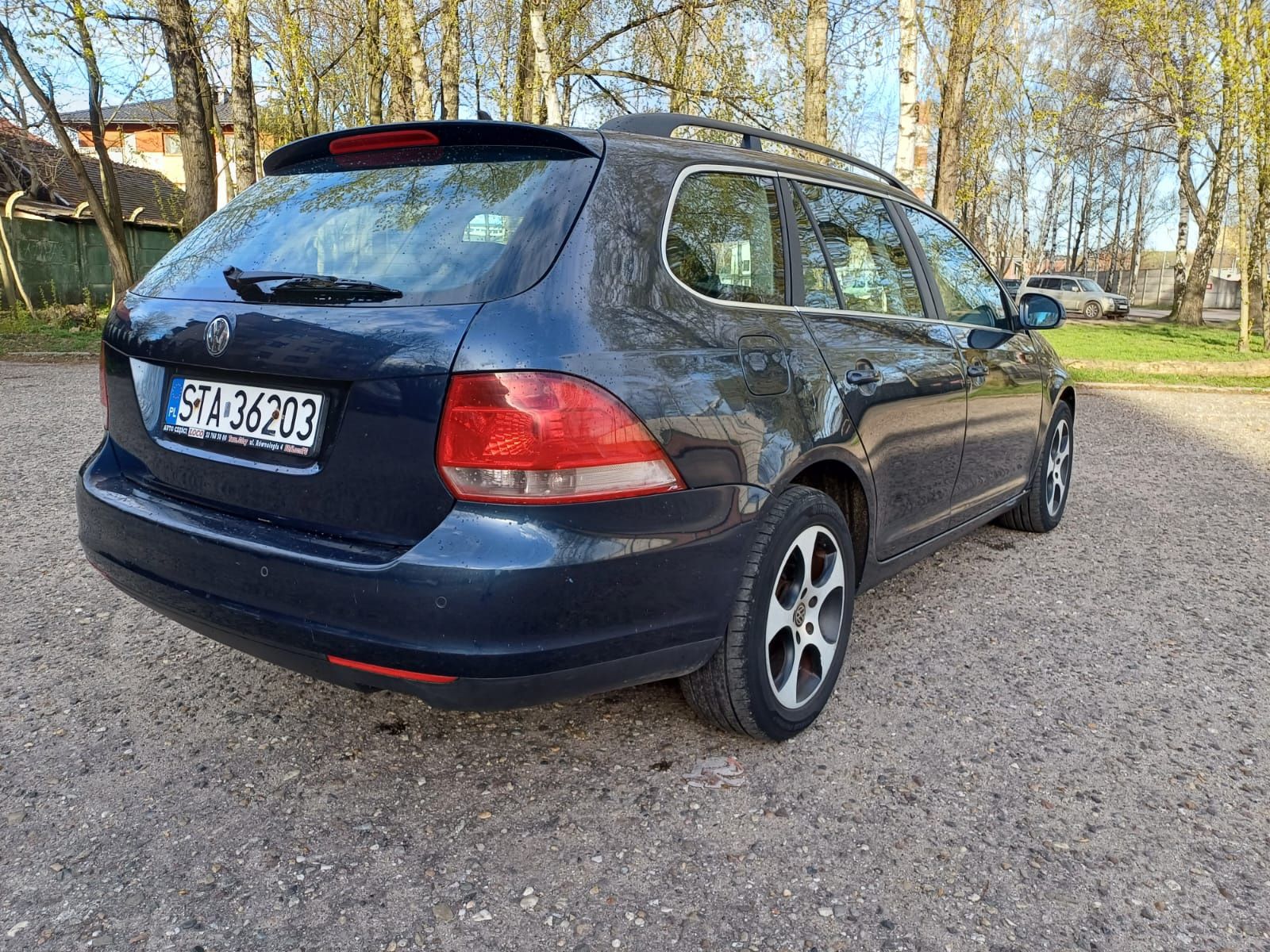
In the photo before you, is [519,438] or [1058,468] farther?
[1058,468]

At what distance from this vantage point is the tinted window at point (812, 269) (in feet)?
9.78

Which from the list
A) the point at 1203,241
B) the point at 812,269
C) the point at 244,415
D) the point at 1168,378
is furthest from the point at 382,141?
the point at 1203,241

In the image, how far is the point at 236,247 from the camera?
8.75 ft

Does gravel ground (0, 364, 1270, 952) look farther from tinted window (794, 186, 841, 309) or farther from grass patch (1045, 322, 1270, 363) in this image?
grass patch (1045, 322, 1270, 363)

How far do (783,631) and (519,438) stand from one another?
1.11 meters

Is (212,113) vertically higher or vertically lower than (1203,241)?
higher

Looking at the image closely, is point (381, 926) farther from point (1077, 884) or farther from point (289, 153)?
point (289, 153)

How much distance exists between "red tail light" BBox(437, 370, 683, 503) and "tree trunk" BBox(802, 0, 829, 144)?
34.3 feet

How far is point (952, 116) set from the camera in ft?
51.9

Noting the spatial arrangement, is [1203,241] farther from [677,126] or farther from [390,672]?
[390,672]

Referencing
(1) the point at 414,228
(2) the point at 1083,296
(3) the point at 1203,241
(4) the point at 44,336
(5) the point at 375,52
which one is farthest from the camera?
(2) the point at 1083,296

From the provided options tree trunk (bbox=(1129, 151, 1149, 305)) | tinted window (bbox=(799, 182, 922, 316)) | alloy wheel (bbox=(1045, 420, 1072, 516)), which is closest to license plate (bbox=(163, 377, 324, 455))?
tinted window (bbox=(799, 182, 922, 316))

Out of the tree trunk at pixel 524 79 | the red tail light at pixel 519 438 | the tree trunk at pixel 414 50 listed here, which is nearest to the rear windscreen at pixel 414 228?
the red tail light at pixel 519 438

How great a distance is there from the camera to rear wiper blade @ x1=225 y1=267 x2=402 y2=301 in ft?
7.42
